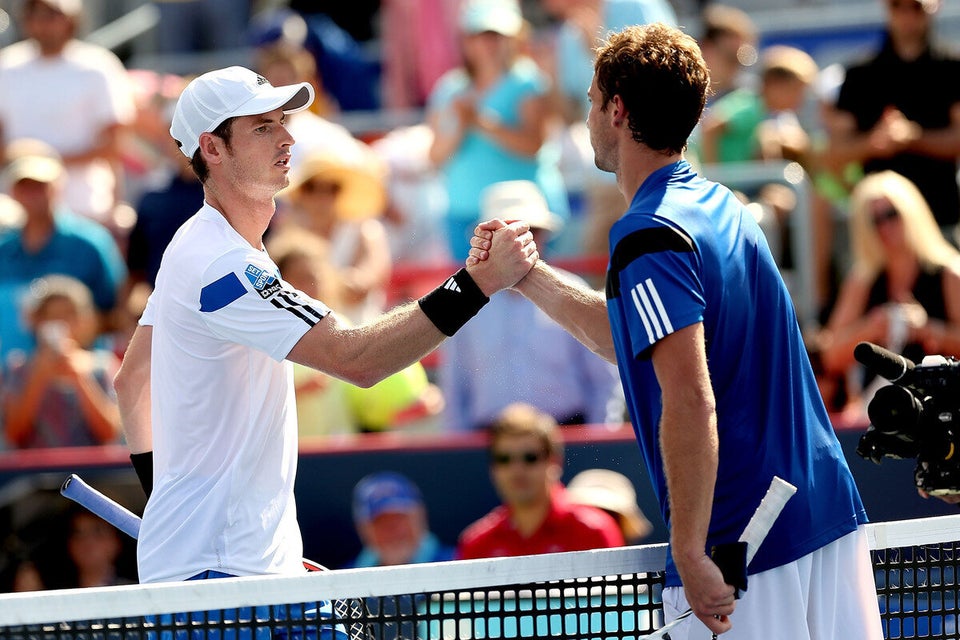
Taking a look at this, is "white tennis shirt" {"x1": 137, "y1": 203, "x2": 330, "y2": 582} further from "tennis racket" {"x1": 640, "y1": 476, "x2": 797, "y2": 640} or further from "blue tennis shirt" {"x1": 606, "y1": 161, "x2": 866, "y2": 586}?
"tennis racket" {"x1": 640, "y1": 476, "x2": 797, "y2": 640}

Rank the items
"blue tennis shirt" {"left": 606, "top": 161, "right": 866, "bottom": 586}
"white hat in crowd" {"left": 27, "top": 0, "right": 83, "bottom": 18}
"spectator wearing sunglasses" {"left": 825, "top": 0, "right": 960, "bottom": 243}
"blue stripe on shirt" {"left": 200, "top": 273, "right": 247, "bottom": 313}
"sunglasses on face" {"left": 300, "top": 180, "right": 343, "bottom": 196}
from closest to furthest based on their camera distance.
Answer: "blue tennis shirt" {"left": 606, "top": 161, "right": 866, "bottom": 586} → "blue stripe on shirt" {"left": 200, "top": 273, "right": 247, "bottom": 313} → "spectator wearing sunglasses" {"left": 825, "top": 0, "right": 960, "bottom": 243} → "sunglasses on face" {"left": 300, "top": 180, "right": 343, "bottom": 196} → "white hat in crowd" {"left": 27, "top": 0, "right": 83, "bottom": 18}

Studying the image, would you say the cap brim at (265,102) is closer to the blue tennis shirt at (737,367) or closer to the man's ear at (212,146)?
the man's ear at (212,146)

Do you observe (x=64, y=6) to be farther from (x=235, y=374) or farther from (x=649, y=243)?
(x=649, y=243)

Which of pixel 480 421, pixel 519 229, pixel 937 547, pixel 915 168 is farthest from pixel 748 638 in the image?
pixel 915 168

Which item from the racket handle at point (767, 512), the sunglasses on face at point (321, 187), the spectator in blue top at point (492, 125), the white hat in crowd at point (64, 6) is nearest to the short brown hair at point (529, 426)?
the spectator in blue top at point (492, 125)

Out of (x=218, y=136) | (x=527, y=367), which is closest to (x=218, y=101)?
(x=218, y=136)

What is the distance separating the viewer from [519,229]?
405 cm

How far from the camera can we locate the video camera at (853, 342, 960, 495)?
11.4 feet

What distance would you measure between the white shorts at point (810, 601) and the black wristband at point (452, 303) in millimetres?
812

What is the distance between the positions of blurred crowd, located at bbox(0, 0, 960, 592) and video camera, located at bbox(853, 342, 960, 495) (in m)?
3.10

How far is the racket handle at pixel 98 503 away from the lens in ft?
12.6

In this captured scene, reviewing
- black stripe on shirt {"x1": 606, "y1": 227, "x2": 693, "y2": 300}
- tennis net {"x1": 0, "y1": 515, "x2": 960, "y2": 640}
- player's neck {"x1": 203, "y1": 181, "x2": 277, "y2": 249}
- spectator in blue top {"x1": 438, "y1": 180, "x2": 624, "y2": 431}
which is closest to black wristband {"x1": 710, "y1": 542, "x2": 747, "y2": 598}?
tennis net {"x1": 0, "y1": 515, "x2": 960, "y2": 640}

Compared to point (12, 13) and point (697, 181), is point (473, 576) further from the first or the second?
point (12, 13)

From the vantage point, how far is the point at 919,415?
3494 millimetres
